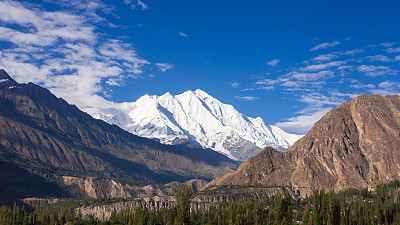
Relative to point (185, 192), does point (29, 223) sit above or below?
below

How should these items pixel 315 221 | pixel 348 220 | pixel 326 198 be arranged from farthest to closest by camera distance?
pixel 348 220 → pixel 326 198 → pixel 315 221

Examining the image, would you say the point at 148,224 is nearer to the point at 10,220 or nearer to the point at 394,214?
the point at 10,220

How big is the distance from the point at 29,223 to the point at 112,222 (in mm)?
36654

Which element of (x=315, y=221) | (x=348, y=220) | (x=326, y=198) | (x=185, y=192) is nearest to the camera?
(x=185, y=192)

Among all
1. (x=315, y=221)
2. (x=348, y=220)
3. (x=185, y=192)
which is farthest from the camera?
(x=348, y=220)

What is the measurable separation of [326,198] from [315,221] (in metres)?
15.1

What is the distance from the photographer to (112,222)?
652 ft

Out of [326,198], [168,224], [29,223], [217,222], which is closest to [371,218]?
[326,198]

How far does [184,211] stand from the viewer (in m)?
152

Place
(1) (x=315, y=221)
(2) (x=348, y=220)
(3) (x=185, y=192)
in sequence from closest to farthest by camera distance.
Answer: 1. (3) (x=185, y=192)
2. (1) (x=315, y=221)
3. (2) (x=348, y=220)

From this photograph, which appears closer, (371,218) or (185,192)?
(185,192)

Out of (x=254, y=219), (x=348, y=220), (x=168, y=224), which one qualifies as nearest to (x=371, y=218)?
(x=348, y=220)

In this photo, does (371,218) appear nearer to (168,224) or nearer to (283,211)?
(283,211)

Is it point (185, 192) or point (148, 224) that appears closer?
point (185, 192)
